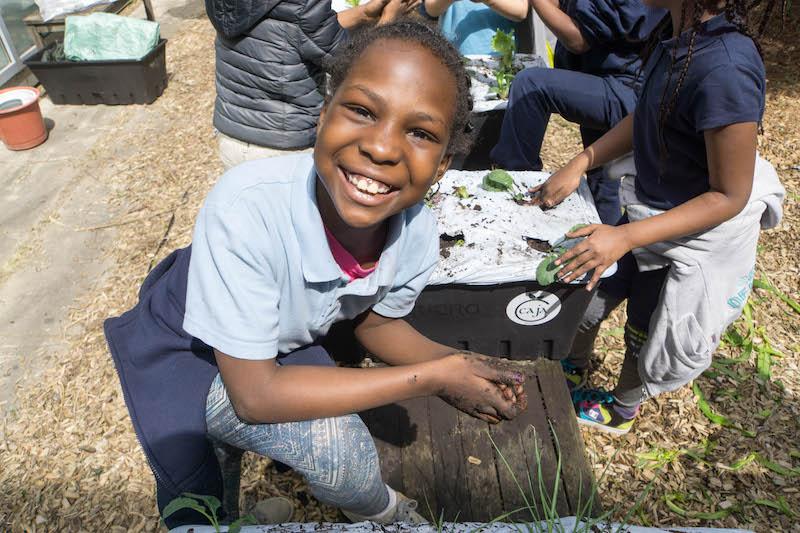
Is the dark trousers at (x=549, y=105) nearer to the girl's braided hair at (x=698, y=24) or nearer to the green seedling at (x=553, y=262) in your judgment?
the green seedling at (x=553, y=262)

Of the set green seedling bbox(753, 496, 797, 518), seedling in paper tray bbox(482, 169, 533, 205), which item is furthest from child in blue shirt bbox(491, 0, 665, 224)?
green seedling bbox(753, 496, 797, 518)

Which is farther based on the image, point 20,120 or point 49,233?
point 20,120

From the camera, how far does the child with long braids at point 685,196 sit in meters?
1.52

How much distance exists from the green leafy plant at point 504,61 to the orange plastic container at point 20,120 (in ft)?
11.3

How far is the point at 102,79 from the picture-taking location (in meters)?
4.84

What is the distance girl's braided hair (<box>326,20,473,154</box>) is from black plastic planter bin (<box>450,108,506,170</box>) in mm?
1804

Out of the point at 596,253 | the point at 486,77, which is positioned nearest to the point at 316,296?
the point at 596,253

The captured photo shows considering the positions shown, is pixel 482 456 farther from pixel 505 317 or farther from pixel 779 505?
pixel 779 505

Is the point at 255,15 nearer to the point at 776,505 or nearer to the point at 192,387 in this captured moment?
the point at 192,387

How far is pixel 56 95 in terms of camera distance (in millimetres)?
4965

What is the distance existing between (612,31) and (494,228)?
1.07 meters

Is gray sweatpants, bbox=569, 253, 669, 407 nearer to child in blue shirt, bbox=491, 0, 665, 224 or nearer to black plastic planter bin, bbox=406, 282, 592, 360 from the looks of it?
black plastic planter bin, bbox=406, 282, 592, 360

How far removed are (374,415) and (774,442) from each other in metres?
1.67

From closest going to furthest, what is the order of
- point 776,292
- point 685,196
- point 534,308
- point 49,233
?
point 685,196 < point 534,308 < point 776,292 < point 49,233
